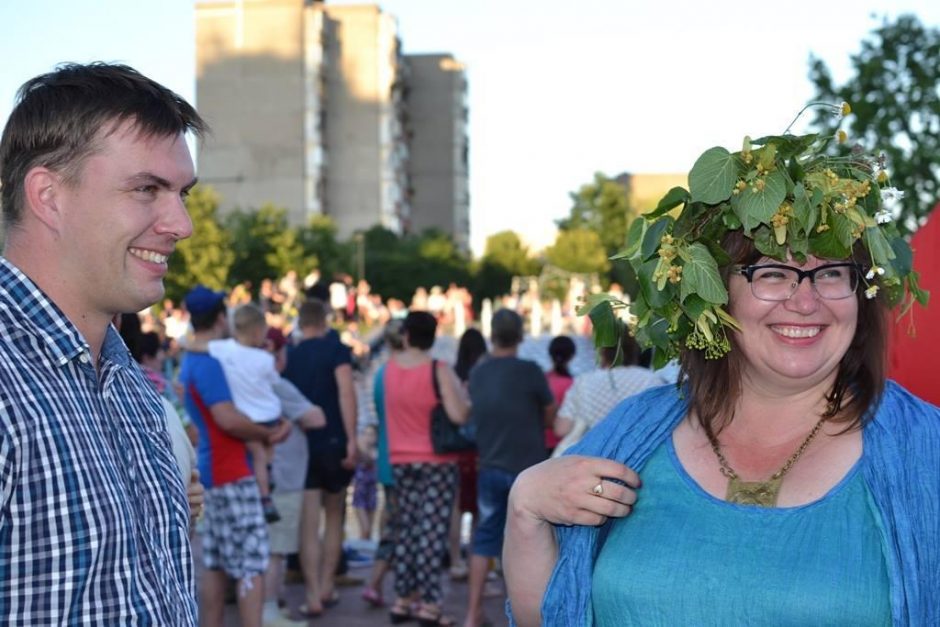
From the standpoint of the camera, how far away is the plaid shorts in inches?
294

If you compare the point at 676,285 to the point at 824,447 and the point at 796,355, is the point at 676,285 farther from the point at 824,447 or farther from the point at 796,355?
the point at 824,447

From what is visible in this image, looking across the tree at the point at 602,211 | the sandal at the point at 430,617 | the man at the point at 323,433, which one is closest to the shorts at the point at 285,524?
the man at the point at 323,433

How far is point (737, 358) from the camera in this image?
3258 millimetres

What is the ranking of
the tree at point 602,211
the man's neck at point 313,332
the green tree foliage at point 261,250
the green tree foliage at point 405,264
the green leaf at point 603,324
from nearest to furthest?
the green leaf at point 603,324 < the man's neck at point 313,332 < the green tree foliage at point 261,250 < the green tree foliage at point 405,264 < the tree at point 602,211

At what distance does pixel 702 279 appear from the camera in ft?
10.1

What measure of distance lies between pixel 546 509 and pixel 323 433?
242 inches

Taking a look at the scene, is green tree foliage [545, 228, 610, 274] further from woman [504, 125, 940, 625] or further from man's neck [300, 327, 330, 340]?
woman [504, 125, 940, 625]

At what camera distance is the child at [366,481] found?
9.99 metres

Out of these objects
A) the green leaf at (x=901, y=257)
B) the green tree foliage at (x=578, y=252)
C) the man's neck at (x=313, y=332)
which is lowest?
the man's neck at (x=313, y=332)

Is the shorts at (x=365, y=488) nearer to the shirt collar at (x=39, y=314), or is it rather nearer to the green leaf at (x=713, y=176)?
Answer: the green leaf at (x=713, y=176)

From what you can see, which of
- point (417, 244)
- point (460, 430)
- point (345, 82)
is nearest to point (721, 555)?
point (460, 430)

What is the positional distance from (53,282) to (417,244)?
76958 millimetres

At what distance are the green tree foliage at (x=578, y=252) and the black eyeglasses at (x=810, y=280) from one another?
235 ft

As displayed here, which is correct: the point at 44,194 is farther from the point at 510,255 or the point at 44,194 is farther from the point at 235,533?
the point at 510,255
